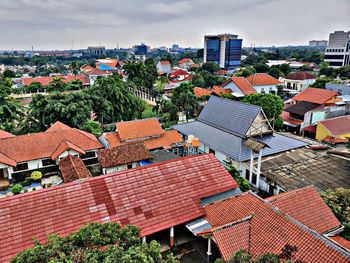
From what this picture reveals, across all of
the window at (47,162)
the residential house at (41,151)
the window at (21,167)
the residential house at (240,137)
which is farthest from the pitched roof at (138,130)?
the window at (21,167)

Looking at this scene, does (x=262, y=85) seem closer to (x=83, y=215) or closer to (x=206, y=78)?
(x=206, y=78)

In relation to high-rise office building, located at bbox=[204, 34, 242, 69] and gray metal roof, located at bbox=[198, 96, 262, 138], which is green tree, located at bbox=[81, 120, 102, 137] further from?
high-rise office building, located at bbox=[204, 34, 242, 69]

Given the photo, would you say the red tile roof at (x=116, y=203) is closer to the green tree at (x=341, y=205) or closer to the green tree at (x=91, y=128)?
the green tree at (x=341, y=205)

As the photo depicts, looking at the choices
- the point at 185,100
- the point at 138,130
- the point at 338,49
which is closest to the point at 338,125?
the point at 185,100

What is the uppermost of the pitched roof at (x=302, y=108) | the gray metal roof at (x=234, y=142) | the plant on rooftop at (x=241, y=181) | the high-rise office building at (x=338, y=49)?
the high-rise office building at (x=338, y=49)

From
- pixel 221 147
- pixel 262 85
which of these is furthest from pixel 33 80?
pixel 221 147
